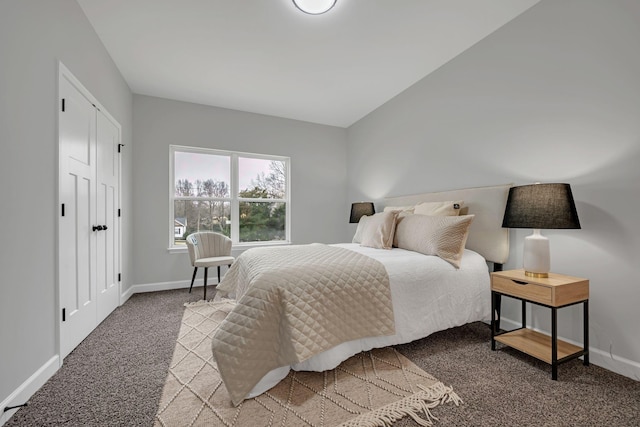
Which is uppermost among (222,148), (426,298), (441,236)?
(222,148)

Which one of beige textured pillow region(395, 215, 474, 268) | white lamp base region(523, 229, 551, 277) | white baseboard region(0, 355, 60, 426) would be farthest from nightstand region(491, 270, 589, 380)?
white baseboard region(0, 355, 60, 426)

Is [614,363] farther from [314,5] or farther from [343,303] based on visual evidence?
[314,5]

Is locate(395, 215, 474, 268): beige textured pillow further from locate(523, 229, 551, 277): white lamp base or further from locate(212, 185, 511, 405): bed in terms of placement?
locate(523, 229, 551, 277): white lamp base

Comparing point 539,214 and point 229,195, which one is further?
point 229,195

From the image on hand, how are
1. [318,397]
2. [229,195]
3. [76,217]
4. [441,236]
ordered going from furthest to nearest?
[229,195]
[441,236]
[76,217]
[318,397]

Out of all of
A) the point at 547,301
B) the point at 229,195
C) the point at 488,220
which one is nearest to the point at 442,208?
the point at 488,220

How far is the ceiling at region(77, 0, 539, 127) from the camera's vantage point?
2109 mm

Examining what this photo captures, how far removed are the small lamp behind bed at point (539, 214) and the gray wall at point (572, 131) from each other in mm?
286

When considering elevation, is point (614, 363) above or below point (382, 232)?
below

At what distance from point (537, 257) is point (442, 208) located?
91 cm

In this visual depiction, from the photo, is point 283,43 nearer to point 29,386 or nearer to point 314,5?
point 314,5

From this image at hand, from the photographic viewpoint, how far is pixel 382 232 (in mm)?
2678

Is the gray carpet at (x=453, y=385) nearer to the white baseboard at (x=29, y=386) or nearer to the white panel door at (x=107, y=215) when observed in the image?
the white baseboard at (x=29, y=386)

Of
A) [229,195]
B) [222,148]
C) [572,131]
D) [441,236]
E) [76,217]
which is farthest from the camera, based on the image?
[229,195]
